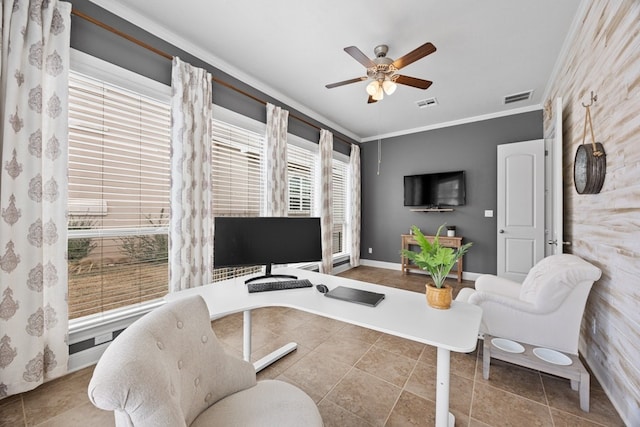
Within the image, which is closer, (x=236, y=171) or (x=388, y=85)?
(x=388, y=85)

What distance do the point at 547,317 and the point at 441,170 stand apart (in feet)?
11.3

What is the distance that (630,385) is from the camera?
5.01 feet

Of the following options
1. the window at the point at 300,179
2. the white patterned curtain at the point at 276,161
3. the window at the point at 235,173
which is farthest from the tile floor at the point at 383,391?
the window at the point at 300,179

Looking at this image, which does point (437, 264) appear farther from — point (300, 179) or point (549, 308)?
Answer: point (300, 179)

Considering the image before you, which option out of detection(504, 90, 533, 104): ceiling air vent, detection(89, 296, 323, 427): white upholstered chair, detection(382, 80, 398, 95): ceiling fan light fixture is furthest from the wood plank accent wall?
detection(89, 296, 323, 427): white upholstered chair

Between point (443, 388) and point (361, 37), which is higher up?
point (361, 37)

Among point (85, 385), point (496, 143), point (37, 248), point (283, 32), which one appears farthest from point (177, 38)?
point (496, 143)

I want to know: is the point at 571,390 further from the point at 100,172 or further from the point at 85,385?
the point at 100,172

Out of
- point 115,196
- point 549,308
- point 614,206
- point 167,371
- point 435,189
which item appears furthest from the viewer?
point 435,189

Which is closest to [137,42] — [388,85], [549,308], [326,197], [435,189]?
[388,85]

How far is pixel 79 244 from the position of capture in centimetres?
208

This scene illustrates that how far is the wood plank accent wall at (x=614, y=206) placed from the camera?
1.53 meters

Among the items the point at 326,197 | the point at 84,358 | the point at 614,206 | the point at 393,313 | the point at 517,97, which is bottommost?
the point at 84,358

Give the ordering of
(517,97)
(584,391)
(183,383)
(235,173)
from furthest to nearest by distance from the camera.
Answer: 1. (517,97)
2. (235,173)
3. (584,391)
4. (183,383)
